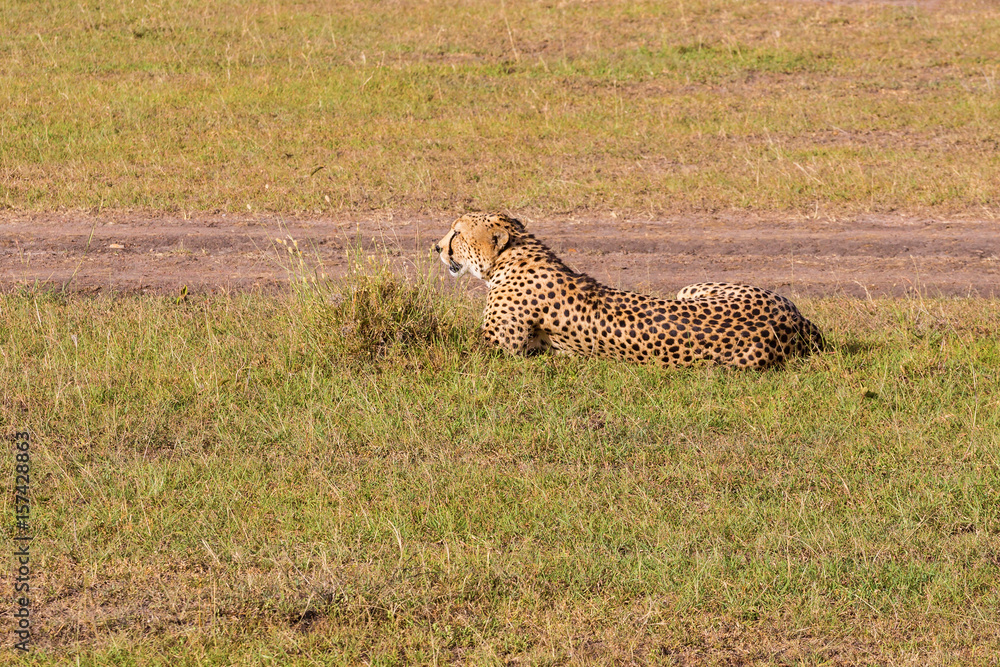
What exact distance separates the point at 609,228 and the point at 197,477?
5326 millimetres

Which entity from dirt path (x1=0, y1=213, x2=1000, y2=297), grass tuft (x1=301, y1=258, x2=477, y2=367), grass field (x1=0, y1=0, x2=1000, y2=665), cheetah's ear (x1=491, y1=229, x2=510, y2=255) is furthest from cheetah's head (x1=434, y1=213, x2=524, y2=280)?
dirt path (x1=0, y1=213, x2=1000, y2=297)

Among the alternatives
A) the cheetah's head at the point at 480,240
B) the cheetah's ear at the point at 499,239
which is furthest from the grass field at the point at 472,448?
the cheetah's ear at the point at 499,239

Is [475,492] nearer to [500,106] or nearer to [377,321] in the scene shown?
[377,321]

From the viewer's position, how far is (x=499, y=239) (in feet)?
22.9

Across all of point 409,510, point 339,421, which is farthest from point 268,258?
point 409,510

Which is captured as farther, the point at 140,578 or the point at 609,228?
the point at 609,228

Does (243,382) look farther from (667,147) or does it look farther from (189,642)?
(667,147)

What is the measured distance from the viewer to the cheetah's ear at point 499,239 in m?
6.96

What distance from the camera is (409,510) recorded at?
16.4 feet

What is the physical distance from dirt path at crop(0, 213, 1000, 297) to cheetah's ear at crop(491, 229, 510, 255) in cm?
137

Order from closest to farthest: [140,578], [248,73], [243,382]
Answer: [140,578] → [243,382] → [248,73]

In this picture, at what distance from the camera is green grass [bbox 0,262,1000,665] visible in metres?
4.20

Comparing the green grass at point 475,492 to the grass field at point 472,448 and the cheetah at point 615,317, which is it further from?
the cheetah at point 615,317

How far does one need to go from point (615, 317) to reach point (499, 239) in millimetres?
864
